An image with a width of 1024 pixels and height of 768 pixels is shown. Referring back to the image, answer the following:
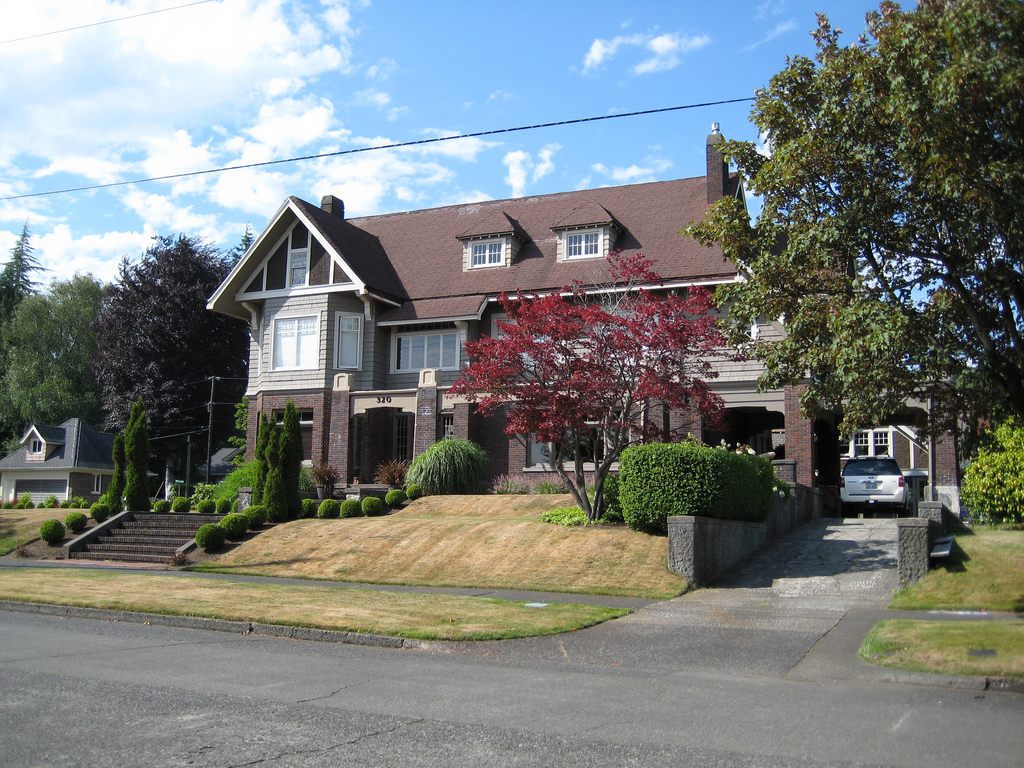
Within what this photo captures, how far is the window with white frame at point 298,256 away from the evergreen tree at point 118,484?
8.02 meters

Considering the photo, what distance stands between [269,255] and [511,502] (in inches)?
579

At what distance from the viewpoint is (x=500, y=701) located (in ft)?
24.5

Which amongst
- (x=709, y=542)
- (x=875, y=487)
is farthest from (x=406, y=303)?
(x=709, y=542)

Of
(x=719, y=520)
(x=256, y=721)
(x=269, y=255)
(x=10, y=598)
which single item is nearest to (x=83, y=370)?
(x=269, y=255)

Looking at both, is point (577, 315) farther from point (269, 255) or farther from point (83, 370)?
point (83, 370)

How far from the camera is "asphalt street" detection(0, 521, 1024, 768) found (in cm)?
589

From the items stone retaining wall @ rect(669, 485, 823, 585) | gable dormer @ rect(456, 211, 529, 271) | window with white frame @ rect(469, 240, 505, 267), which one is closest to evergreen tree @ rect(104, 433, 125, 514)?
gable dormer @ rect(456, 211, 529, 271)

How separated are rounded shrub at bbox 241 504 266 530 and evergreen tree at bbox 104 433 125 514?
6467 mm

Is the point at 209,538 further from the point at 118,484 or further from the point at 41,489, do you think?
the point at 41,489

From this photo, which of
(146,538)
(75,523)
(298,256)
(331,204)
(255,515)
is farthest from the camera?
(331,204)

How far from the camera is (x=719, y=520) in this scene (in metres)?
16.1

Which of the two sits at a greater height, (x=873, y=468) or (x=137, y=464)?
(x=873, y=468)

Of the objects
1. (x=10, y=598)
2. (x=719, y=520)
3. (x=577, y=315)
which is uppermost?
(x=577, y=315)

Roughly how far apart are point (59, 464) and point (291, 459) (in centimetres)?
3187
